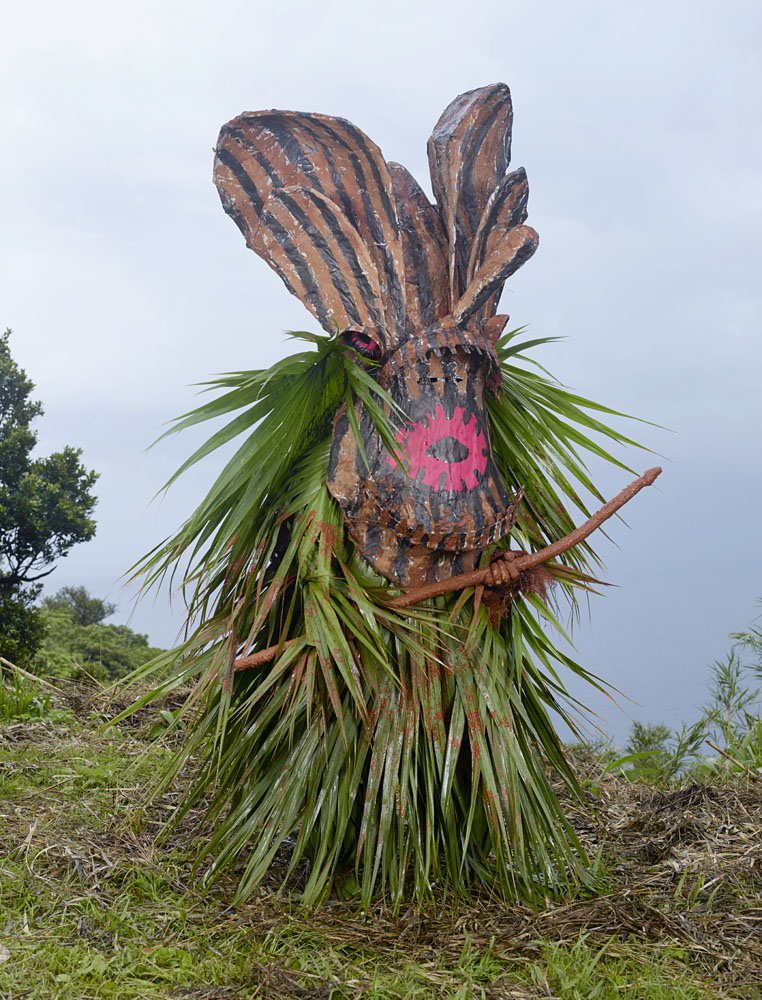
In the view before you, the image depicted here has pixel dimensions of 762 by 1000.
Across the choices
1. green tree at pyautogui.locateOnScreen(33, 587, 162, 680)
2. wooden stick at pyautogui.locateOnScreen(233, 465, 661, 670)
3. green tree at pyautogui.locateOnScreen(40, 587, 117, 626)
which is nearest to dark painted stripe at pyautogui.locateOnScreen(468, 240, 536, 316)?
wooden stick at pyautogui.locateOnScreen(233, 465, 661, 670)

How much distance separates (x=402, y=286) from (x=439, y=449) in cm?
46

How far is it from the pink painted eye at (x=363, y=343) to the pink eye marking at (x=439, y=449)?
0.72 feet

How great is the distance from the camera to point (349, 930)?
2066 millimetres

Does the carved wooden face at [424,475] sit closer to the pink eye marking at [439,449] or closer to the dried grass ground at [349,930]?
the pink eye marking at [439,449]

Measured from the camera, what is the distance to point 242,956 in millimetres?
1938

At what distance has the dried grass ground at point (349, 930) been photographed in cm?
183

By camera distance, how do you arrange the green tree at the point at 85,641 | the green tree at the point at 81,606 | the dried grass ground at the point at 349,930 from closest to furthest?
the dried grass ground at the point at 349,930
the green tree at the point at 85,641
the green tree at the point at 81,606

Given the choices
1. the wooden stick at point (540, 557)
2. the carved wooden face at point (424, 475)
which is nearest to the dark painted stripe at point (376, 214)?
the carved wooden face at point (424, 475)

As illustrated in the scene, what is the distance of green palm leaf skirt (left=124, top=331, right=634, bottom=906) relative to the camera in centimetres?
221

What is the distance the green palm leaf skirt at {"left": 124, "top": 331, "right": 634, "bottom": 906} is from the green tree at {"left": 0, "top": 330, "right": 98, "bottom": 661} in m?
4.23

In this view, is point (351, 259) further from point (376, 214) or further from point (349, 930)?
point (349, 930)

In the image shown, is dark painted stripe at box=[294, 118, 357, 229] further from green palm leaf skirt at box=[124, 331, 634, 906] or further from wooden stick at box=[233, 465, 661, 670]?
wooden stick at box=[233, 465, 661, 670]

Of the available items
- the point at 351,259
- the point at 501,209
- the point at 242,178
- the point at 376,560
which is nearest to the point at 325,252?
the point at 351,259

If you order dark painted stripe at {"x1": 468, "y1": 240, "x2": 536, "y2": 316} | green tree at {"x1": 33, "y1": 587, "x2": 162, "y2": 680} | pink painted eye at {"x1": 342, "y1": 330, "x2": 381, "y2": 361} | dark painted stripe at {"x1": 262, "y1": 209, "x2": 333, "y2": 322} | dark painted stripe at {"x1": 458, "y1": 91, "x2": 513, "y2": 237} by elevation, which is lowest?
green tree at {"x1": 33, "y1": 587, "x2": 162, "y2": 680}
